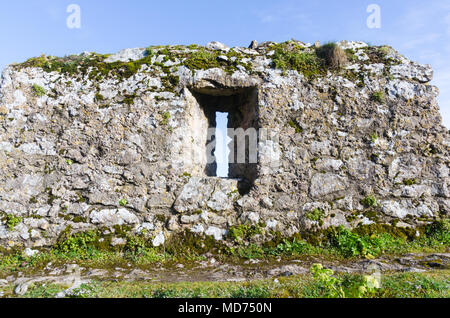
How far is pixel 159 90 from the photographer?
637 centimetres

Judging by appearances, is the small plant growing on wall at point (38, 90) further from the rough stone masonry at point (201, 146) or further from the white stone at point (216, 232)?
the white stone at point (216, 232)

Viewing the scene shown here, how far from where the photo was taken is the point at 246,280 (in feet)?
14.1

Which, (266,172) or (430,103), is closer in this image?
(266,172)

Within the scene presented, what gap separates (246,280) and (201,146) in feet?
11.5

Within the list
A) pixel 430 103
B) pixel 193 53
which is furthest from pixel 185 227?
pixel 430 103

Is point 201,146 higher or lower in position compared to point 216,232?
higher

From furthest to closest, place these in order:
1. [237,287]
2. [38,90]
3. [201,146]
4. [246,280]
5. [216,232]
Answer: [201,146] < [38,90] < [216,232] < [246,280] < [237,287]

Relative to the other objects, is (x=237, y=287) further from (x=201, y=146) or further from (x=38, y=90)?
(x=38, y=90)

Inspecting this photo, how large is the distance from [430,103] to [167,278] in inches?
275

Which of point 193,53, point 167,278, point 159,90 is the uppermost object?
point 193,53

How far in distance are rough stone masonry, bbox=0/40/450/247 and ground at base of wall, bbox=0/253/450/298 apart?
84cm

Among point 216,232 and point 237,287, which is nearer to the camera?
point 237,287

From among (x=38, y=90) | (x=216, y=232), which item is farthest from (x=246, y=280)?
(x=38, y=90)

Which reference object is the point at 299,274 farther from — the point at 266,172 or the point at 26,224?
the point at 26,224
